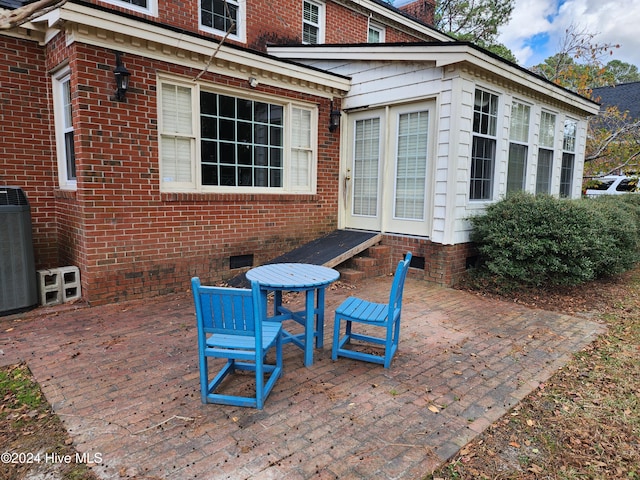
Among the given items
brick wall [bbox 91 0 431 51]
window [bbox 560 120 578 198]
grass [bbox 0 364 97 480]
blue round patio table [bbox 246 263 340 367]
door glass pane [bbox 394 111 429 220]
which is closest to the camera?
grass [bbox 0 364 97 480]

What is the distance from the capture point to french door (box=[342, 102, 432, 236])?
680 centimetres

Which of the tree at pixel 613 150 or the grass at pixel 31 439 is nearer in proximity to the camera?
Result: the grass at pixel 31 439

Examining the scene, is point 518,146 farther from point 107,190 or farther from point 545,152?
point 107,190

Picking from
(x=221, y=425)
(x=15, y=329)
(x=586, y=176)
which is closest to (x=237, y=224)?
(x=15, y=329)

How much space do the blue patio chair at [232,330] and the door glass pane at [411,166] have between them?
4643mm

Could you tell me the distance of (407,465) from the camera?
2.27 m

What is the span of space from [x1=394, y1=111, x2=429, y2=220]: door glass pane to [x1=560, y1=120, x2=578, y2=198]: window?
14.5 feet

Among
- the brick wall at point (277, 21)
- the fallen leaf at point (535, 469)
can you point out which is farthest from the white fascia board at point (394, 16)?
the fallen leaf at point (535, 469)

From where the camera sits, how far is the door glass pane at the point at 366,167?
24.5ft

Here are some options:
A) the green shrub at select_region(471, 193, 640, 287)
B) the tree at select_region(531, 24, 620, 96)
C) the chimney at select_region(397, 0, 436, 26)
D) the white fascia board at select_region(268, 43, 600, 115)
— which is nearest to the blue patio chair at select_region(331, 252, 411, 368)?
the green shrub at select_region(471, 193, 640, 287)

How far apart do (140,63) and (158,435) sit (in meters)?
4.70

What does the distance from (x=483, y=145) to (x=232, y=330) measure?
5853mm

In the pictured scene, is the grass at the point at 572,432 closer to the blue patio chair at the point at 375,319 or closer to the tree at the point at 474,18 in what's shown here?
the blue patio chair at the point at 375,319

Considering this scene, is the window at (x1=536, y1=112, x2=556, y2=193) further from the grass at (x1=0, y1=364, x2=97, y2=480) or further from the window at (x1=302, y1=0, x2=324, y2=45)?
the grass at (x1=0, y1=364, x2=97, y2=480)
